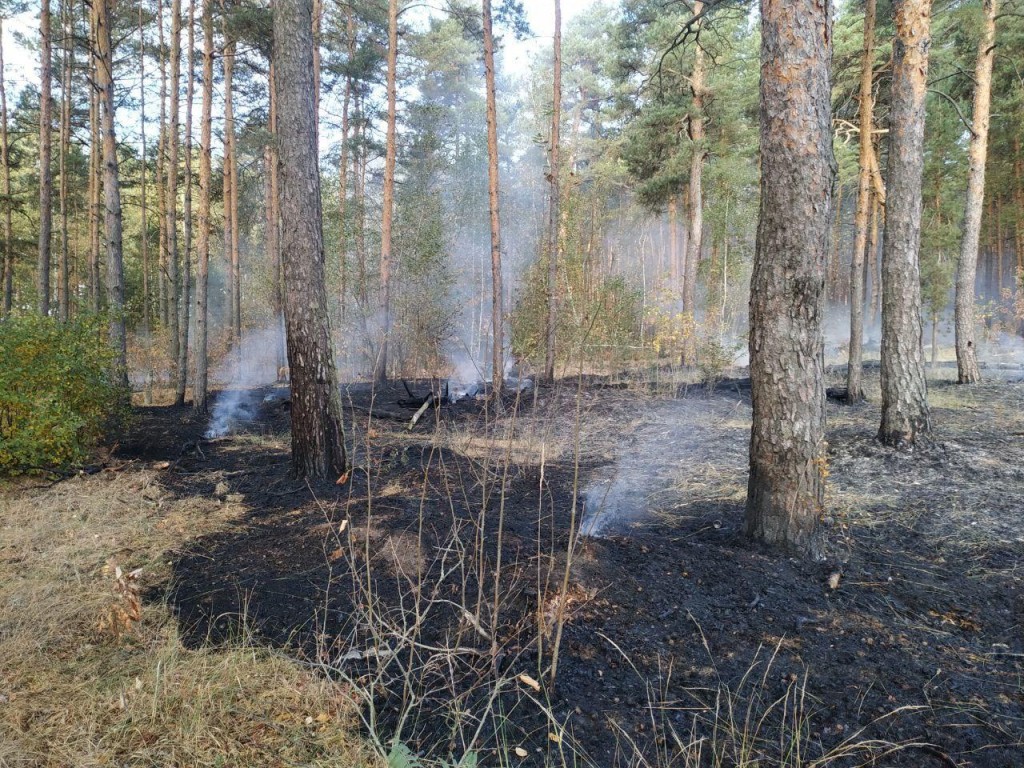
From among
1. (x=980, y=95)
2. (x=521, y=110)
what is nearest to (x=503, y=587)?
(x=980, y=95)

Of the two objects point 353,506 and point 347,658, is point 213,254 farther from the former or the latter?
point 347,658

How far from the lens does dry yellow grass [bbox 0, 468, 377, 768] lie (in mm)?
2000

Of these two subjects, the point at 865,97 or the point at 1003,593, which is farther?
the point at 865,97

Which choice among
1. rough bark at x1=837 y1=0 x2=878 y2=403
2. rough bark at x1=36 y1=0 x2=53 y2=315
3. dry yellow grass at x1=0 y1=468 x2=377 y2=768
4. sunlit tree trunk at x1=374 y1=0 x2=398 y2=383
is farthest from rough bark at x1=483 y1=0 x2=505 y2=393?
dry yellow grass at x1=0 y1=468 x2=377 y2=768

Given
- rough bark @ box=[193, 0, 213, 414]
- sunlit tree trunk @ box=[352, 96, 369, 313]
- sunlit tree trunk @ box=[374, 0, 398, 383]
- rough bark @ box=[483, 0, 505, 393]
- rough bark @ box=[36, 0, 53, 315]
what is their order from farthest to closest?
sunlit tree trunk @ box=[352, 96, 369, 313]
sunlit tree trunk @ box=[374, 0, 398, 383]
rough bark @ box=[483, 0, 505, 393]
rough bark @ box=[193, 0, 213, 414]
rough bark @ box=[36, 0, 53, 315]

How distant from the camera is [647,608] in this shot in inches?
113

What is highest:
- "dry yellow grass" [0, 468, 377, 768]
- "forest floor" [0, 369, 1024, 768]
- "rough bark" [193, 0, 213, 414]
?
"rough bark" [193, 0, 213, 414]

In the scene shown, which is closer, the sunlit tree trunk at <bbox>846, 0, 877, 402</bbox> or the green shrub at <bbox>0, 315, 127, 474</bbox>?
the green shrub at <bbox>0, 315, 127, 474</bbox>

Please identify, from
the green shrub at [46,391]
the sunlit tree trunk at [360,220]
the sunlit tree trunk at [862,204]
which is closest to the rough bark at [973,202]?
the sunlit tree trunk at [862,204]

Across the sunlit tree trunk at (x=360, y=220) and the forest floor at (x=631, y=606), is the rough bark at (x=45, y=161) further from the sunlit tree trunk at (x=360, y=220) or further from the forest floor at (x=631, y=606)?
the forest floor at (x=631, y=606)

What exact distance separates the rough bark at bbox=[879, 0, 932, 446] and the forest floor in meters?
0.39

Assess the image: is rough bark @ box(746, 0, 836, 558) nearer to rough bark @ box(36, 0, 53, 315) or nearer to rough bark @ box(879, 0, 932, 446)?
rough bark @ box(879, 0, 932, 446)

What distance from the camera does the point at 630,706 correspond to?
2203 mm

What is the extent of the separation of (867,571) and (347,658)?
294 centimetres
